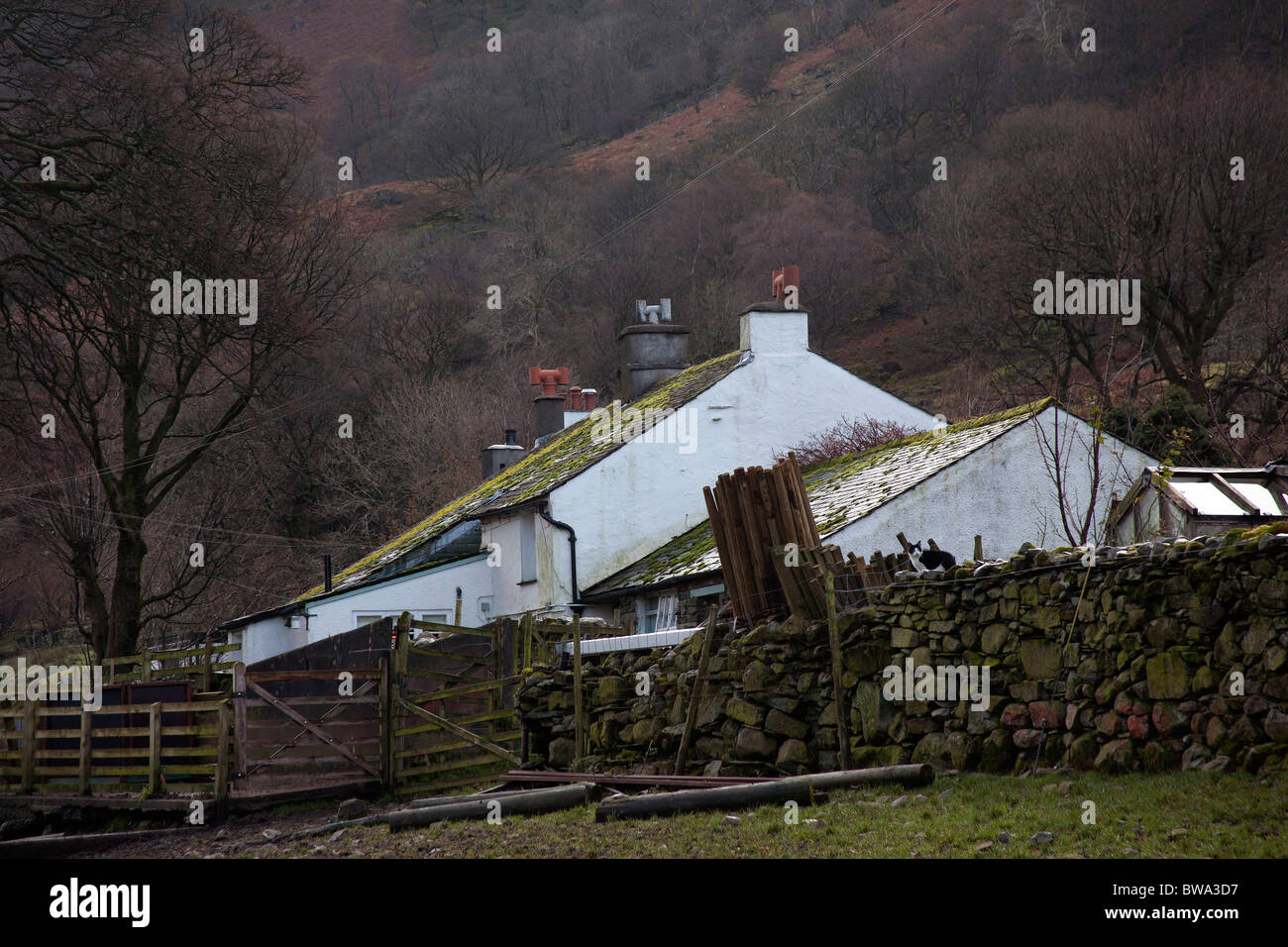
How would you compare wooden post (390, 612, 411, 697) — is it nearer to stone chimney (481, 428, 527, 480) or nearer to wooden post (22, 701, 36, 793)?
wooden post (22, 701, 36, 793)

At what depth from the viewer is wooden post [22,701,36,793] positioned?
65.8 ft

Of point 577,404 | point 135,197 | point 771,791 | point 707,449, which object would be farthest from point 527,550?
point 771,791

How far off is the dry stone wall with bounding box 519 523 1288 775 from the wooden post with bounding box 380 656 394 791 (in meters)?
3.53

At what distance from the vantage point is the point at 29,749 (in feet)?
66.3

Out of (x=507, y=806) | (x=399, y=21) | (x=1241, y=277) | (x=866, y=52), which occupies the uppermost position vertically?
(x=399, y=21)

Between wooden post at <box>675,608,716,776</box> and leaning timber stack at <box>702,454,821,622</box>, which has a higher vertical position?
leaning timber stack at <box>702,454,821,622</box>

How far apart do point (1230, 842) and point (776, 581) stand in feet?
21.8

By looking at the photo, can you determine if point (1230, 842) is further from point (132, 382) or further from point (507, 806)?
point (132, 382)

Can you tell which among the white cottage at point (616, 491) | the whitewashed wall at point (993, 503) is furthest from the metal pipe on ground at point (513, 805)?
the white cottage at point (616, 491)

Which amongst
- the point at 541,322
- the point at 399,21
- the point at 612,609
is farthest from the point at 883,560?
the point at 399,21

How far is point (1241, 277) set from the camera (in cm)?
3375

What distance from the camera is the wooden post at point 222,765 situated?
665 inches

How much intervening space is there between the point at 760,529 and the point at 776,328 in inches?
492

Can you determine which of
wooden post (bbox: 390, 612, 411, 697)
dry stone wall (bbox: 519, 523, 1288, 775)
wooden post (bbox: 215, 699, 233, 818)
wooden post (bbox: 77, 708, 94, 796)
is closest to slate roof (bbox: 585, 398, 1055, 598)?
dry stone wall (bbox: 519, 523, 1288, 775)
